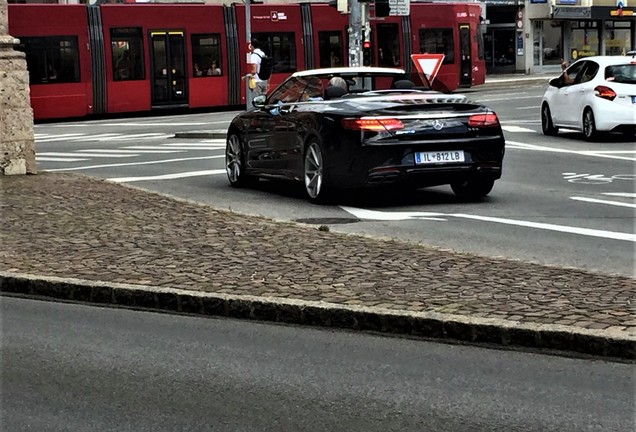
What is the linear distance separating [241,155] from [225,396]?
429 inches

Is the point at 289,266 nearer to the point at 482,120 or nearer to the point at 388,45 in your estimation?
the point at 482,120

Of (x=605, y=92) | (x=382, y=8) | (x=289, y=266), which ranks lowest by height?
(x=289, y=266)

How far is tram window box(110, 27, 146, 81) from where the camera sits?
129 feet

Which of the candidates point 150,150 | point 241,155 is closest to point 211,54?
point 150,150

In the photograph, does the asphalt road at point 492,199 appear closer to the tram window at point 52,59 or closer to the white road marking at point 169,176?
the white road marking at point 169,176

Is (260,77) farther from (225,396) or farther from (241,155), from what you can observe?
(225,396)

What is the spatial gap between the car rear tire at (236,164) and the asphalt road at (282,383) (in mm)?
9005

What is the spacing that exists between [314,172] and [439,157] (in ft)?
4.94

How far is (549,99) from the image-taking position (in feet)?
84.6

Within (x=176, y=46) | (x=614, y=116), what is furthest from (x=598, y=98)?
(x=176, y=46)

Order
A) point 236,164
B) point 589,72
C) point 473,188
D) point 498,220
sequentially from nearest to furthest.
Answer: point 498,220 < point 473,188 < point 236,164 < point 589,72

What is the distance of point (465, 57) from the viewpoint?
4838 centimetres

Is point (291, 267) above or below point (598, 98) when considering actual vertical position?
below

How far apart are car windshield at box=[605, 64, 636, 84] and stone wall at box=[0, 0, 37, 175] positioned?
448 inches
